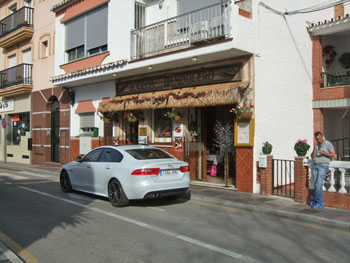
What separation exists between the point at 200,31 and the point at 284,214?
6052 millimetres

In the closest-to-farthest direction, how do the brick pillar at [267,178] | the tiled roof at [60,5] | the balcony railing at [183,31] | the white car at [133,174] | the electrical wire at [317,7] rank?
the white car at [133,174] → the brick pillar at [267,178] → the balcony railing at [183,31] → the electrical wire at [317,7] → the tiled roof at [60,5]

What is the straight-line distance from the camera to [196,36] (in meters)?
11.0

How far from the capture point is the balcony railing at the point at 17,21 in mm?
21641

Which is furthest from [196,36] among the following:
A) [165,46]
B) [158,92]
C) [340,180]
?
[340,180]

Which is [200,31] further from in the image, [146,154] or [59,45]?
[59,45]

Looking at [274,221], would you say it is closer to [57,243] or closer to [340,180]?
[340,180]

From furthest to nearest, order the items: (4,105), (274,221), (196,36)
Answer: (4,105) < (196,36) < (274,221)

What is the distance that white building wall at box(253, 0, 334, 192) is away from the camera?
409 inches

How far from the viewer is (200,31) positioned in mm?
10852

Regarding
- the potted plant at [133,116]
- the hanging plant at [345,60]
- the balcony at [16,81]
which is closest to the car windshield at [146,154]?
the potted plant at [133,116]

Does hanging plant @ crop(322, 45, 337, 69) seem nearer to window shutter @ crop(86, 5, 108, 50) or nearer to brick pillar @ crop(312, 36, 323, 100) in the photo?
brick pillar @ crop(312, 36, 323, 100)

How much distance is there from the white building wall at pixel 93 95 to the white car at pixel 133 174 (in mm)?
6404

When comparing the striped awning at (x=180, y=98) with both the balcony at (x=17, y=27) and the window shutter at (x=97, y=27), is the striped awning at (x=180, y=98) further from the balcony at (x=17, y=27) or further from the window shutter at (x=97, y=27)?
the balcony at (x=17, y=27)

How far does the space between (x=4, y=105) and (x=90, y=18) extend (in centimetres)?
1211
